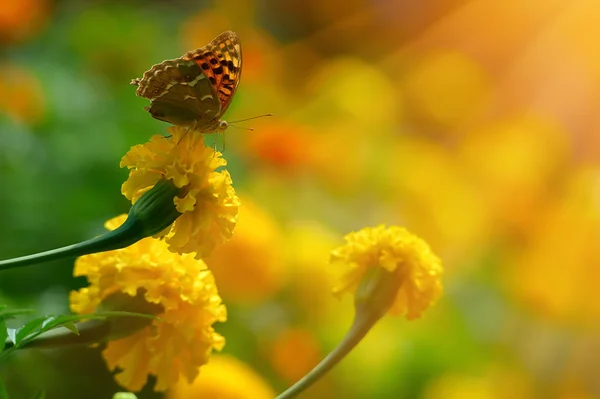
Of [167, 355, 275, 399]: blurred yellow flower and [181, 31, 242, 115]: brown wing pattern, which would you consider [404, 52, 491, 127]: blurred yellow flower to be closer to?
[167, 355, 275, 399]: blurred yellow flower

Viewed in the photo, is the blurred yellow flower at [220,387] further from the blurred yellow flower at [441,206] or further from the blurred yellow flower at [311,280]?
the blurred yellow flower at [441,206]

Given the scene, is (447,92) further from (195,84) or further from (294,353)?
(195,84)

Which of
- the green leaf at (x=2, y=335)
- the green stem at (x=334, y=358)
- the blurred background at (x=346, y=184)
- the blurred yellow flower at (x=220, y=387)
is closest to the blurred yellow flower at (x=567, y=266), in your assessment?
A: the blurred background at (x=346, y=184)

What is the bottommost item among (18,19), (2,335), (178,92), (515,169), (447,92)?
(2,335)

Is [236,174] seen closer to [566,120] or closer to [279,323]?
[279,323]

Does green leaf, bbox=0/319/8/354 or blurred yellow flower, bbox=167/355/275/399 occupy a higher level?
blurred yellow flower, bbox=167/355/275/399

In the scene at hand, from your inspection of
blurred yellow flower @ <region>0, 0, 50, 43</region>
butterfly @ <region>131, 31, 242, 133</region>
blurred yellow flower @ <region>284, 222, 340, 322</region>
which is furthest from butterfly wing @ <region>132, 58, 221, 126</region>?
blurred yellow flower @ <region>0, 0, 50, 43</region>

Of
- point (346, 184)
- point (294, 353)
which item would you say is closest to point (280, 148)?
point (346, 184)
